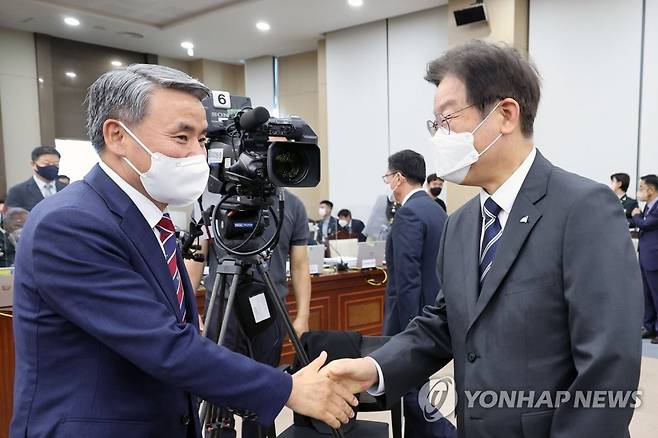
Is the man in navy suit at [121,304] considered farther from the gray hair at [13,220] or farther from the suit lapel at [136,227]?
the gray hair at [13,220]

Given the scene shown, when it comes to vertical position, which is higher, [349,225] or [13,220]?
[13,220]

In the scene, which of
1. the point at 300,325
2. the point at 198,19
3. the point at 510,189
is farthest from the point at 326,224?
the point at 510,189

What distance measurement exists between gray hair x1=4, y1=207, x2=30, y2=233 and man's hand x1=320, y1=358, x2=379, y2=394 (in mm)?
2456

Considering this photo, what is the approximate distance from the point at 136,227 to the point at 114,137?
0.23 meters

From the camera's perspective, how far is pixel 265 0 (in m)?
7.66

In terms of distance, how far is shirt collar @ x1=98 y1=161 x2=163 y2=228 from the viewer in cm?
123

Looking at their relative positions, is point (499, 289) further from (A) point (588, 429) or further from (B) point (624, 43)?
(B) point (624, 43)

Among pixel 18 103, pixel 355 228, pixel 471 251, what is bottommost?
pixel 355 228

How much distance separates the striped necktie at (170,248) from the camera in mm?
1311

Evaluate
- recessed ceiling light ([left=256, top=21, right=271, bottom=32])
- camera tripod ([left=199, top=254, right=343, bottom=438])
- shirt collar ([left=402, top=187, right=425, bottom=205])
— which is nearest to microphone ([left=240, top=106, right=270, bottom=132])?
camera tripod ([left=199, top=254, right=343, bottom=438])

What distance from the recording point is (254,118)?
1.88 meters

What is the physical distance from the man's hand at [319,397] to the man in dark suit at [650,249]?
468 centimetres

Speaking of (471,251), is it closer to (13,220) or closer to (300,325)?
(300,325)

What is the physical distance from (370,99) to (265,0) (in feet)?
7.91
